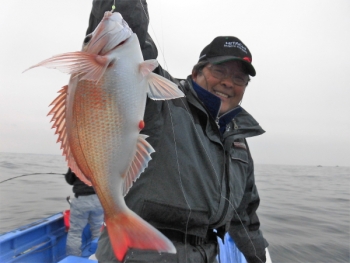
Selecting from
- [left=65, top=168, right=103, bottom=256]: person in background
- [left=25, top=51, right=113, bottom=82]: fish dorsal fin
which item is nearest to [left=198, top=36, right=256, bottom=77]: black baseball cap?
[left=25, top=51, right=113, bottom=82]: fish dorsal fin

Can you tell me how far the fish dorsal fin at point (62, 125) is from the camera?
118cm

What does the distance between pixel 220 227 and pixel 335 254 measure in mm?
6390

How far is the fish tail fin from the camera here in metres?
1.05

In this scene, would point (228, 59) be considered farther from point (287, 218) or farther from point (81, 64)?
point (287, 218)

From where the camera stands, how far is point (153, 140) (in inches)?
75.2

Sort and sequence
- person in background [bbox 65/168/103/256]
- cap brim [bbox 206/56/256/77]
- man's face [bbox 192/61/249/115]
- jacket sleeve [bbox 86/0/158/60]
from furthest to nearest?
person in background [bbox 65/168/103/256] → man's face [bbox 192/61/249/115] → cap brim [bbox 206/56/256/77] → jacket sleeve [bbox 86/0/158/60]

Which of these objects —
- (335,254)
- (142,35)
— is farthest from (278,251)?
(142,35)

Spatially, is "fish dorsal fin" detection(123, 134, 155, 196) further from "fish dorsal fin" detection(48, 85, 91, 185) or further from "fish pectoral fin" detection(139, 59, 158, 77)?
"fish pectoral fin" detection(139, 59, 158, 77)

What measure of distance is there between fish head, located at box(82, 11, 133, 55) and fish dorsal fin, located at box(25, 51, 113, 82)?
68 mm

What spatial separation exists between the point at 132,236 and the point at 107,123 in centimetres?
46

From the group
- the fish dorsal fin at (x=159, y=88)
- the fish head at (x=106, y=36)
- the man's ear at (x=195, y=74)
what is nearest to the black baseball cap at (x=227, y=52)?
the man's ear at (x=195, y=74)

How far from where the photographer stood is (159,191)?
→ 1892mm

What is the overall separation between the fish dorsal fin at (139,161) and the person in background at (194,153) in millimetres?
625

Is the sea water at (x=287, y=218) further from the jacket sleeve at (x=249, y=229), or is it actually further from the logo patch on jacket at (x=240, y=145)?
the logo patch on jacket at (x=240, y=145)
